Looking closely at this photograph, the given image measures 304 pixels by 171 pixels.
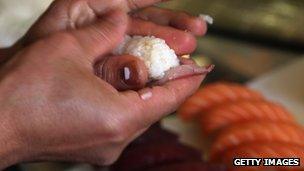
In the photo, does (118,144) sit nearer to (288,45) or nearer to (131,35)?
(131,35)

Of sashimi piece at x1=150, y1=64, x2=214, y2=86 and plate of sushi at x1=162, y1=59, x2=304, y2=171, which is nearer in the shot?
sashimi piece at x1=150, y1=64, x2=214, y2=86

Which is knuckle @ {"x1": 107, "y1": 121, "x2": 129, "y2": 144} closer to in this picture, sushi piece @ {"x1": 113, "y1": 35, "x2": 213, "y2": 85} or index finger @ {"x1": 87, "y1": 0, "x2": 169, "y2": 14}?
sushi piece @ {"x1": 113, "y1": 35, "x2": 213, "y2": 85}

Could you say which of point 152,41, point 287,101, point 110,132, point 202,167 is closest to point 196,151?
point 202,167

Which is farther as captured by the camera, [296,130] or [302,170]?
[296,130]

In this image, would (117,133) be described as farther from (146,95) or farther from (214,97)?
(214,97)

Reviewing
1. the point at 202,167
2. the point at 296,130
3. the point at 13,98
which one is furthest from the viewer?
the point at 296,130

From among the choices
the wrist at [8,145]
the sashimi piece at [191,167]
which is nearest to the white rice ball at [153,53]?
the wrist at [8,145]

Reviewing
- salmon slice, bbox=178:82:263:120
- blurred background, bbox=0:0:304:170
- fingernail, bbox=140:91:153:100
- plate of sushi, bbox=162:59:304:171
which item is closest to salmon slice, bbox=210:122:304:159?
plate of sushi, bbox=162:59:304:171

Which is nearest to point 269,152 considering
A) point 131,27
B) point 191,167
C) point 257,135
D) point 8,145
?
point 257,135
